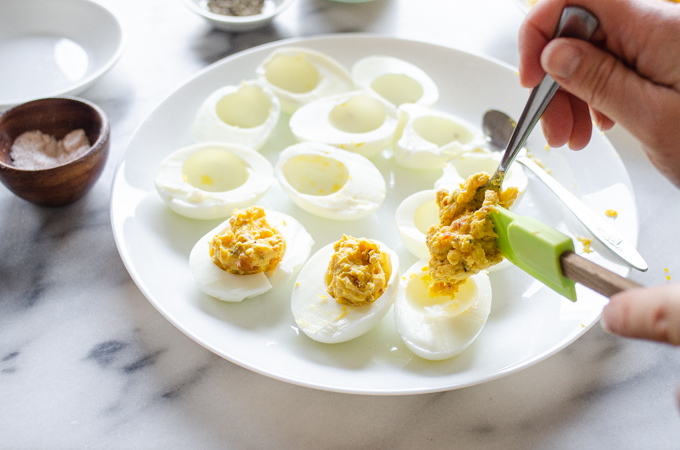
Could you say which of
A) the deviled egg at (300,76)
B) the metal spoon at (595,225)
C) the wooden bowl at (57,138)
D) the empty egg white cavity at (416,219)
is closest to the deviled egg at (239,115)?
the deviled egg at (300,76)

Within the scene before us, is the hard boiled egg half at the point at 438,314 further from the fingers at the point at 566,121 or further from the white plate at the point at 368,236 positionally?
the fingers at the point at 566,121

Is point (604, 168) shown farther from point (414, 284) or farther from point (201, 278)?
point (201, 278)

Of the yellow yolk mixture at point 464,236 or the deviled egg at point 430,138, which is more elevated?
the yellow yolk mixture at point 464,236

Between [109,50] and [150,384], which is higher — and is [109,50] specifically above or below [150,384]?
above

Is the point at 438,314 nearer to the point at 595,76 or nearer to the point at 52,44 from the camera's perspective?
the point at 595,76

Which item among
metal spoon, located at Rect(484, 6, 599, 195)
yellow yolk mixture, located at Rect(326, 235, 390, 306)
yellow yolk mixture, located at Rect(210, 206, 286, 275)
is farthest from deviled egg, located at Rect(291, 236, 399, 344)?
metal spoon, located at Rect(484, 6, 599, 195)

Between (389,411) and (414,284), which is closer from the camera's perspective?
(389,411)

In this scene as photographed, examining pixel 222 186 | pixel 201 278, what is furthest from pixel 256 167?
pixel 201 278

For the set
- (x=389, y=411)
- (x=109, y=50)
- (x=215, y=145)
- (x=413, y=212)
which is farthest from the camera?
(x=109, y=50)
